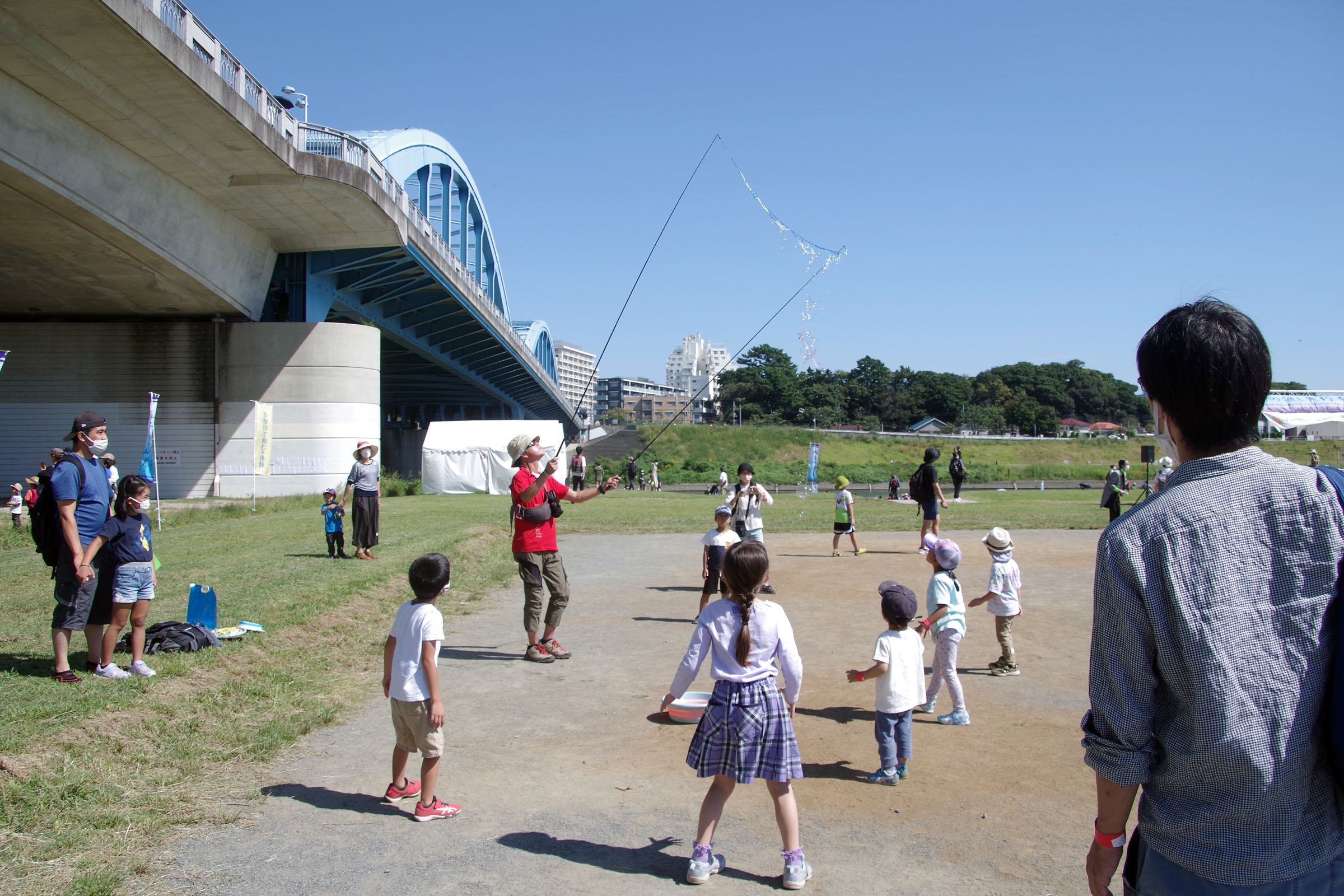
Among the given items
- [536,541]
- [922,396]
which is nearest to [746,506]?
[536,541]

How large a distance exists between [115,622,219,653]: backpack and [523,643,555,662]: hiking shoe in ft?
8.64

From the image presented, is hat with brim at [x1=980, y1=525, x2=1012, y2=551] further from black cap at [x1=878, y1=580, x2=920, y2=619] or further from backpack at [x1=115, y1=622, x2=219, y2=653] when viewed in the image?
backpack at [x1=115, y1=622, x2=219, y2=653]

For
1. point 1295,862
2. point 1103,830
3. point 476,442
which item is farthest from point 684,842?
point 476,442

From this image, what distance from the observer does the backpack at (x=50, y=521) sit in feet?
19.6

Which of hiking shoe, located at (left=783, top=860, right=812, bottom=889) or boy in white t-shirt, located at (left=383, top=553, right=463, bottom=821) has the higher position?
boy in white t-shirt, located at (left=383, top=553, right=463, bottom=821)

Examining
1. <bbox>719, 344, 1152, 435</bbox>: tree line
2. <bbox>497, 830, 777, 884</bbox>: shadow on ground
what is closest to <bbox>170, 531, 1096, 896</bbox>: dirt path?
<bbox>497, 830, 777, 884</bbox>: shadow on ground

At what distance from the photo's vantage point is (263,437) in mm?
22844

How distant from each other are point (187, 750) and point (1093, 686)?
5.31 metres

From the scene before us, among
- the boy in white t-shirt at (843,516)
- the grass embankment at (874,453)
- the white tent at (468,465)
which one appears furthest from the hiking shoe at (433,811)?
the grass embankment at (874,453)

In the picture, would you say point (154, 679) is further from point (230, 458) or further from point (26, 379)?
point (26, 379)

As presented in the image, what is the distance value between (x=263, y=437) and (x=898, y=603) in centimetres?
2170

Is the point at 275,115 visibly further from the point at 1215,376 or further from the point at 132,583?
the point at 1215,376

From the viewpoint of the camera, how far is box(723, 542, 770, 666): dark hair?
3.84 m

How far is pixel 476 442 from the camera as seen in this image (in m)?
32.9
